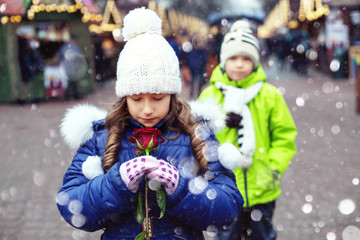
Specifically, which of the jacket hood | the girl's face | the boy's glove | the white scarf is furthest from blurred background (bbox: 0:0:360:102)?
the girl's face

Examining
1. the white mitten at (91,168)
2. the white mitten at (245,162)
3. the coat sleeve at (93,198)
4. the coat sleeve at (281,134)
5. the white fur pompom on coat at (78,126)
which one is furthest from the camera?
the coat sleeve at (281,134)

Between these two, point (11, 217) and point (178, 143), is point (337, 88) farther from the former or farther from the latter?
point (178, 143)

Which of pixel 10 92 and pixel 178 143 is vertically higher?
pixel 178 143

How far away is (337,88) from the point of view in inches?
650

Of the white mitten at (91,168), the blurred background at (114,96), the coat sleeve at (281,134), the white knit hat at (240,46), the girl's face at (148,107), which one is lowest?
the blurred background at (114,96)

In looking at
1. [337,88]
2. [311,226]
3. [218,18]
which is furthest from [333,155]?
[218,18]

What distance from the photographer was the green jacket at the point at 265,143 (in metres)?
3.34

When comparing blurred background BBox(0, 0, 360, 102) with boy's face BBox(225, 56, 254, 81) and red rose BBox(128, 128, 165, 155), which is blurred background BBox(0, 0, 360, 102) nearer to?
boy's face BBox(225, 56, 254, 81)

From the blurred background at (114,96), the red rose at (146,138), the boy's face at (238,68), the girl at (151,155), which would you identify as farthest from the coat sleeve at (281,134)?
the red rose at (146,138)

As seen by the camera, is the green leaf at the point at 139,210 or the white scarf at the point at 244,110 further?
the white scarf at the point at 244,110

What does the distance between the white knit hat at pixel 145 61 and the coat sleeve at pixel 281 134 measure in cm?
139

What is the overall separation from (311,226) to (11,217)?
3132 millimetres

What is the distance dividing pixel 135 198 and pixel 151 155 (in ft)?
0.81

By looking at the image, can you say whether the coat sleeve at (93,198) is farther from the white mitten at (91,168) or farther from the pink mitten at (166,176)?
the pink mitten at (166,176)
